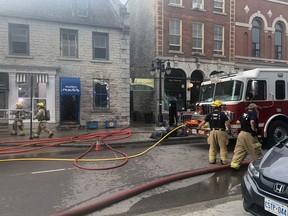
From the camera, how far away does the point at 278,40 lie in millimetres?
26156

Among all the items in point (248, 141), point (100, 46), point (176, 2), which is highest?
point (176, 2)

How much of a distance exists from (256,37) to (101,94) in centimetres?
1494

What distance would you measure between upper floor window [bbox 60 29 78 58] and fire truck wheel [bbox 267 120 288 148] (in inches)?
455

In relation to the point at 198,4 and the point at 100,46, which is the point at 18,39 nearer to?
the point at 100,46

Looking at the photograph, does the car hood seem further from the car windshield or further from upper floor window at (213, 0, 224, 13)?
upper floor window at (213, 0, 224, 13)

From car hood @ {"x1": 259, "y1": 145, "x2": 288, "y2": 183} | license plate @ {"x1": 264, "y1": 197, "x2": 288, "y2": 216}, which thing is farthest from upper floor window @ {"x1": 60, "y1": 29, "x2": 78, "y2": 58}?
license plate @ {"x1": 264, "y1": 197, "x2": 288, "y2": 216}

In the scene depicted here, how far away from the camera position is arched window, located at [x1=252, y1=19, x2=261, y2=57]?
25078 mm

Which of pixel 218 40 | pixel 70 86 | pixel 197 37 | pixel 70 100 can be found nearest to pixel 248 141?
pixel 70 86

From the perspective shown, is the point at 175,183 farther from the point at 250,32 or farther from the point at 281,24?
the point at 281,24

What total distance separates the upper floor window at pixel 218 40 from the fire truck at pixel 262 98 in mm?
13199

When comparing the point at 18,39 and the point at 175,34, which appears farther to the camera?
the point at 175,34

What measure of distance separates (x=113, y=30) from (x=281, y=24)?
1616cm

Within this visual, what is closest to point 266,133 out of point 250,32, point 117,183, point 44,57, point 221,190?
point 221,190

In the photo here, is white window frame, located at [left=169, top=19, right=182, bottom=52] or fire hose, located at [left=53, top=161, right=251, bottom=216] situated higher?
white window frame, located at [left=169, top=19, right=182, bottom=52]
